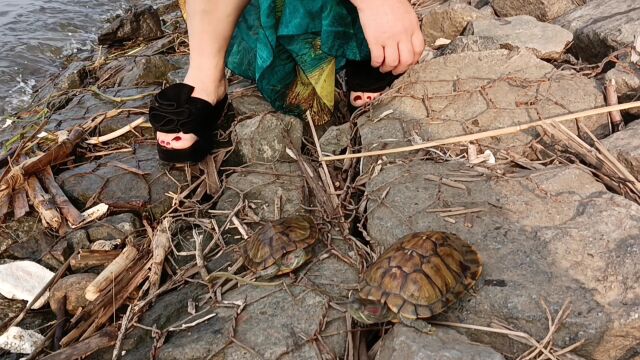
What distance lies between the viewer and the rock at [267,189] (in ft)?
8.55

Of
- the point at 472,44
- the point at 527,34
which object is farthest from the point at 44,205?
the point at 527,34

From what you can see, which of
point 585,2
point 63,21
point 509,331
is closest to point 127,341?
point 509,331

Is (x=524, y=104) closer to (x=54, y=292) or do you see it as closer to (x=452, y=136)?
(x=452, y=136)

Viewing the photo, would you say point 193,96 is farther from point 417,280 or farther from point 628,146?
point 628,146

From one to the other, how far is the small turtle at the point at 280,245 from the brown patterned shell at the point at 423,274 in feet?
1.13

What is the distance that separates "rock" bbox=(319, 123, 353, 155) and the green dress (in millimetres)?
177

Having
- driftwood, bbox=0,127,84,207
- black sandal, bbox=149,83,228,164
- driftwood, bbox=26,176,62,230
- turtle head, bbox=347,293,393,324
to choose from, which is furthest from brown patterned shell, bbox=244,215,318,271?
driftwood, bbox=0,127,84,207

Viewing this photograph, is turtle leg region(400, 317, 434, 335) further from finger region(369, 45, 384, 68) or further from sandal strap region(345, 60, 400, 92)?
sandal strap region(345, 60, 400, 92)

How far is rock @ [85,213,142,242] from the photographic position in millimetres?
2658

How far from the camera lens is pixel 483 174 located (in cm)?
225

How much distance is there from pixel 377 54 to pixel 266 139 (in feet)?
2.54

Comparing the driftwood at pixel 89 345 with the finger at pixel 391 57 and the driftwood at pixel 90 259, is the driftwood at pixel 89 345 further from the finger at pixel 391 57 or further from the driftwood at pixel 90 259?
the finger at pixel 391 57

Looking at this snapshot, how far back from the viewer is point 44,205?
2.78 metres

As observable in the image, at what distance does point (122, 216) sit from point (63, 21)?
5.40 m
